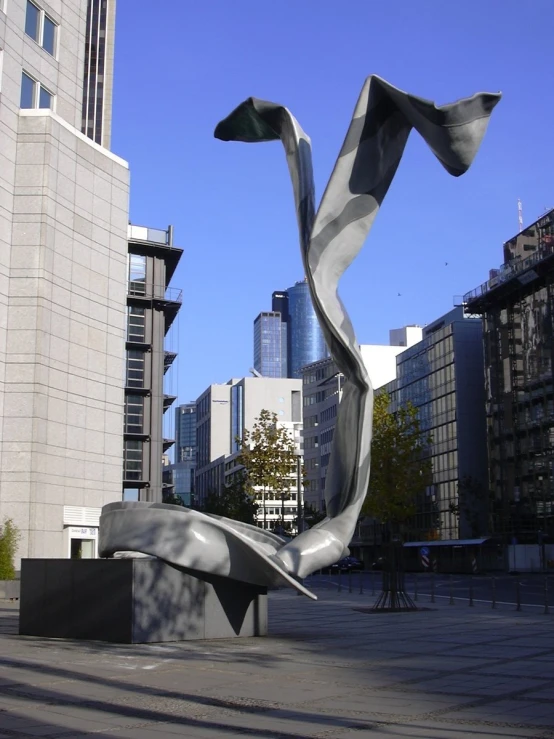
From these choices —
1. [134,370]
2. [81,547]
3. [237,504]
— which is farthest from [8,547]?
[134,370]

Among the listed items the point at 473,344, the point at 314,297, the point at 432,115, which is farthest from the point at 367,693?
the point at 473,344

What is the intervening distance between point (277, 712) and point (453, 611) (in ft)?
54.0

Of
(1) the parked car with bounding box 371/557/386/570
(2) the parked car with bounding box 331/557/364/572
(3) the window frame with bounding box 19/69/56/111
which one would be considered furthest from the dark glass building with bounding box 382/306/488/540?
(3) the window frame with bounding box 19/69/56/111

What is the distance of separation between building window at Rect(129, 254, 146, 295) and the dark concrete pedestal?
59.1 metres

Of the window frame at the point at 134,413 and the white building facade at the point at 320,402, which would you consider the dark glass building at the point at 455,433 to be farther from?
the window frame at the point at 134,413

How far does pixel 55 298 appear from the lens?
4009 cm

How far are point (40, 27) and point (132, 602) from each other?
34436 millimetres

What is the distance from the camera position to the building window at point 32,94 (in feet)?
135

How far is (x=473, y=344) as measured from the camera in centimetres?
9331

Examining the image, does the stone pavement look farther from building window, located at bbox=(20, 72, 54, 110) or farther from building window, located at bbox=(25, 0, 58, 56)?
building window, located at bbox=(25, 0, 58, 56)

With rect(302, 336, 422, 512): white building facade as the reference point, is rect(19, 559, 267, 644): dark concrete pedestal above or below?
below

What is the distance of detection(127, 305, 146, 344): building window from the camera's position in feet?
244

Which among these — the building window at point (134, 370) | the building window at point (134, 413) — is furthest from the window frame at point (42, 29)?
the building window at point (134, 413)

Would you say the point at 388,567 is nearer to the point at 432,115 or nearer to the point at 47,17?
the point at 432,115
